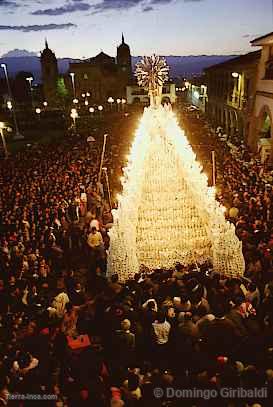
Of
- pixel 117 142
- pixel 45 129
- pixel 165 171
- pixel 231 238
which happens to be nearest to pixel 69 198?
pixel 165 171

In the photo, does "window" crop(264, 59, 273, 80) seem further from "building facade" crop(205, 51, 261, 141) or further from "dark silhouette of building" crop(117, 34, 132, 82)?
"dark silhouette of building" crop(117, 34, 132, 82)

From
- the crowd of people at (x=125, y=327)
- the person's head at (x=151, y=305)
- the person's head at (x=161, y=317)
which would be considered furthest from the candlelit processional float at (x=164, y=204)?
the person's head at (x=161, y=317)

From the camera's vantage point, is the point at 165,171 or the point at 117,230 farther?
the point at 165,171

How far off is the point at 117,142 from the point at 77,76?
170ft

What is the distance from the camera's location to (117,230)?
→ 10.8 meters

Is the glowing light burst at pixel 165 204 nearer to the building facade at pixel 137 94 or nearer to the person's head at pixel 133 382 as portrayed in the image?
the person's head at pixel 133 382

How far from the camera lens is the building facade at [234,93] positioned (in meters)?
30.6

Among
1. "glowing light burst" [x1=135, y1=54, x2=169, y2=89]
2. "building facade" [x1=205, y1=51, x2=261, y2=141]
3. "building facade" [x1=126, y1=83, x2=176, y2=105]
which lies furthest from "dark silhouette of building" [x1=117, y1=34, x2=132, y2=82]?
"glowing light burst" [x1=135, y1=54, x2=169, y2=89]

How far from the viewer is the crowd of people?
6934 millimetres

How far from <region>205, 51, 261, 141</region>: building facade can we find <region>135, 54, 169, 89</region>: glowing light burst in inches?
787

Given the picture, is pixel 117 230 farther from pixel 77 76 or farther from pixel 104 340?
pixel 77 76

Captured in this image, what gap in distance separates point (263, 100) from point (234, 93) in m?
11.3

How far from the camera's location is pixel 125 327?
824 centimetres

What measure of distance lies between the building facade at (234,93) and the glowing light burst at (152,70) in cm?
1999
